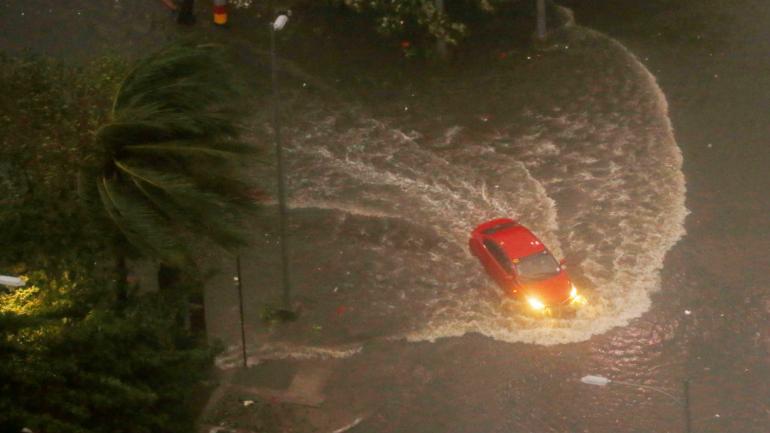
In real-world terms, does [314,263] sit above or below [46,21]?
below

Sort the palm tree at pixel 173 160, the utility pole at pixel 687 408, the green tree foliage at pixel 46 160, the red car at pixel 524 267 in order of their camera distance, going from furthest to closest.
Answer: the red car at pixel 524 267
the utility pole at pixel 687 408
the green tree foliage at pixel 46 160
the palm tree at pixel 173 160

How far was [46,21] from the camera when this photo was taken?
37.7 metres

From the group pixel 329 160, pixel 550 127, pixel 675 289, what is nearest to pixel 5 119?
pixel 329 160

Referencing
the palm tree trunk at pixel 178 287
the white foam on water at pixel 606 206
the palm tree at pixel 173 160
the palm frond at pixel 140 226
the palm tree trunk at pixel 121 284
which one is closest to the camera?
the palm frond at pixel 140 226

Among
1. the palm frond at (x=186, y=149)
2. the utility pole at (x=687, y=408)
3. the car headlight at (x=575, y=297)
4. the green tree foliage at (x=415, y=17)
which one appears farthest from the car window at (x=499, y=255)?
the green tree foliage at (x=415, y=17)

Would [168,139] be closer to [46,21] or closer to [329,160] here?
[329,160]

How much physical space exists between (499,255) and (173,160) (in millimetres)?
10044

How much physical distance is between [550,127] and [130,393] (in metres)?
18.5

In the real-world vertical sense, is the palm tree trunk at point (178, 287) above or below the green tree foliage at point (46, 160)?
below

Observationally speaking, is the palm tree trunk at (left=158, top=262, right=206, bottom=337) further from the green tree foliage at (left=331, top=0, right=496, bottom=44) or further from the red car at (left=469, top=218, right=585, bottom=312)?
the green tree foliage at (left=331, top=0, right=496, bottom=44)

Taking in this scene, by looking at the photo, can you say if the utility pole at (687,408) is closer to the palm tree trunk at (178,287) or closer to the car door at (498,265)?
the car door at (498,265)

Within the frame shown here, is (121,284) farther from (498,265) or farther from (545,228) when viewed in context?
(545,228)

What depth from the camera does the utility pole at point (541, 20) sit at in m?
37.2

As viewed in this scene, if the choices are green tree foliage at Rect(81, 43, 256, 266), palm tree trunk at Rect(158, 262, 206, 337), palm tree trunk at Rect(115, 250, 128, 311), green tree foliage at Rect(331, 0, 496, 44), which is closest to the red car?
palm tree trunk at Rect(158, 262, 206, 337)
